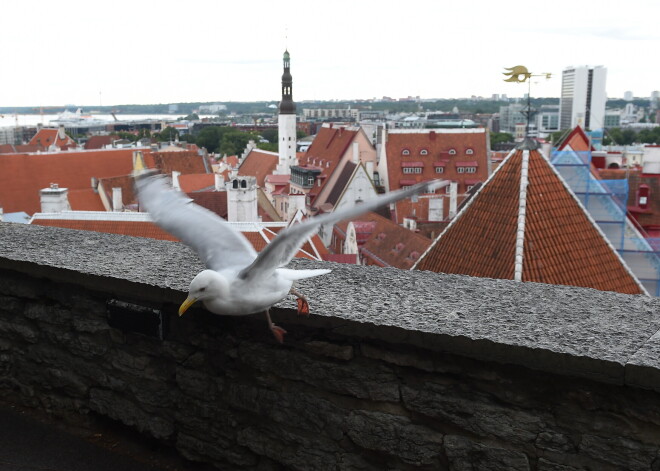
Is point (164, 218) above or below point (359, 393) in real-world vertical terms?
above

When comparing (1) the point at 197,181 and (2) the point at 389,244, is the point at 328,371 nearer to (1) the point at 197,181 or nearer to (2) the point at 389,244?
(2) the point at 389,244

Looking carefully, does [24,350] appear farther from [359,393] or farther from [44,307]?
[359,393]

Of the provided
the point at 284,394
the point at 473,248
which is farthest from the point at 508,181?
the point at 284,394

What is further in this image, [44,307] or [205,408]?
[44,307]

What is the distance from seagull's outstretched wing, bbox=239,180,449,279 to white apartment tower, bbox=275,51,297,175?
5642 cm

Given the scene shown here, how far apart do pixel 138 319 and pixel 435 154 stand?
46801 millimetres

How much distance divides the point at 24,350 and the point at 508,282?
2190 mm

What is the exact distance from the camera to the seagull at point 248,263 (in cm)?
247

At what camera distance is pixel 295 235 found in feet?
8.05

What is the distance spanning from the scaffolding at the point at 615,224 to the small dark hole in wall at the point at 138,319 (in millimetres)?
11528

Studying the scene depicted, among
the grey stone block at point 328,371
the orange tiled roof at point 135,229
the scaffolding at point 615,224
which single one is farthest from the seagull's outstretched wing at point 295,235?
the orange tiled roof at point 135,229

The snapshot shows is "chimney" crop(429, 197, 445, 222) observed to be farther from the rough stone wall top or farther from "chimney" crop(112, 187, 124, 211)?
the rough stone wall top

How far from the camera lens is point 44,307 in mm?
3346

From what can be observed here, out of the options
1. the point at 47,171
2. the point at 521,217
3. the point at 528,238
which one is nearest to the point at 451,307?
the point at 528,238
